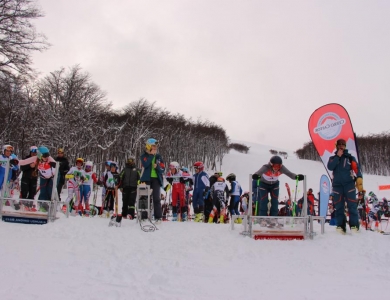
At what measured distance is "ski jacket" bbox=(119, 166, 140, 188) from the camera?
8.32 metres

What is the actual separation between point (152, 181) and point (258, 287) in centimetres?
475

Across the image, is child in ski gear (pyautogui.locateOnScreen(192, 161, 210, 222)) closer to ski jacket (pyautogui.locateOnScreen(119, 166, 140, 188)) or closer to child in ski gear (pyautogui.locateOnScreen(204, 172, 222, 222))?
child in ski gear (pyautogui.locateOnScreen(204, 172, 222, 222))

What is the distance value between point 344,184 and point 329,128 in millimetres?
5119

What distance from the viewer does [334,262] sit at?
4449 millimetres

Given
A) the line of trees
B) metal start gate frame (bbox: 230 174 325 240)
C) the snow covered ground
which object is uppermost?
the line of trees

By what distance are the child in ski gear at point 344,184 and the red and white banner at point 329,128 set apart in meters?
3.85

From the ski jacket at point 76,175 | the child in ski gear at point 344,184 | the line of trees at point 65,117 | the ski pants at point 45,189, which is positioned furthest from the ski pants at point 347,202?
the line of trees at point 65,117

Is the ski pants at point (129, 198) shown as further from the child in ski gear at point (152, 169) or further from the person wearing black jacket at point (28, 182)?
the person wearing black jacket at point (28, 182)

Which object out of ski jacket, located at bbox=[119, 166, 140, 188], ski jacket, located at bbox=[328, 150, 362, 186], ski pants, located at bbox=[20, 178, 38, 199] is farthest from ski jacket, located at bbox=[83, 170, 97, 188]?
ski jacket, located at bbox=[328, 150, 362, 186]

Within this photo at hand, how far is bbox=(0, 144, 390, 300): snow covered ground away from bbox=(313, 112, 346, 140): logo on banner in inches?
213

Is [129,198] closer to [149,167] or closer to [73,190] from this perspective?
[149,167]

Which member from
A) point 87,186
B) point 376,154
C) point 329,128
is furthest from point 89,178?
point 376,154

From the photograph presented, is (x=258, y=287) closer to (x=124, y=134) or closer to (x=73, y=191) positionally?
(x=73, y=191)

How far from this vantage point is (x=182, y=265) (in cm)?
415
